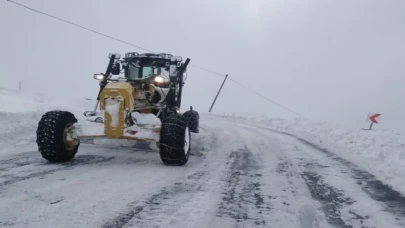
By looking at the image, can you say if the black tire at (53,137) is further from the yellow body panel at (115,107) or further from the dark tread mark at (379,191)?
the dark tread mark at (379,191)

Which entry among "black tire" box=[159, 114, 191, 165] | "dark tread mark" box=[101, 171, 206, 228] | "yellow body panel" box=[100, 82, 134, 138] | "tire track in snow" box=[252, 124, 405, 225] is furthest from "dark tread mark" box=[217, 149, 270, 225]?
"yellow body panel" box=[100, 82, 134, 138]

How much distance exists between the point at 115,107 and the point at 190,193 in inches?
93.9

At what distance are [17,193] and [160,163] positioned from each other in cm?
272

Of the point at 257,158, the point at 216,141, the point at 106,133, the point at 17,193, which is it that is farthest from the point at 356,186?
the point at 216,141

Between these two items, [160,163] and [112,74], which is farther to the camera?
[112,74]

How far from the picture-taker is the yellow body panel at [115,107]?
6.02 metres

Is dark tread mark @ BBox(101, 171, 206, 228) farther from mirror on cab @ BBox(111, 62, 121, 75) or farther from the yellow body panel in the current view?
mirror on cab @ BBox(111, 62, 121, 75)

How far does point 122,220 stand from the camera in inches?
130

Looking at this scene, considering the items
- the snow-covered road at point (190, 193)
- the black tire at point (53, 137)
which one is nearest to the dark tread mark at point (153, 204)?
the snow-covered road at point (190, 193)

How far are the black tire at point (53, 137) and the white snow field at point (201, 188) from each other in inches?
7.4

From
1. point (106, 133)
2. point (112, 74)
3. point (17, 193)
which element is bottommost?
point (17, 193)

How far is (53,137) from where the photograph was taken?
5840mm

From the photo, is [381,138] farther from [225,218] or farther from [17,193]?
[17,193]

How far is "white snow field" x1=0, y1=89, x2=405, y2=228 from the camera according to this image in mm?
3471
